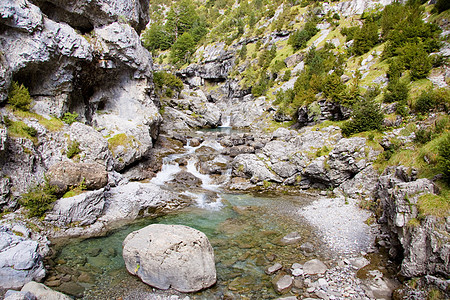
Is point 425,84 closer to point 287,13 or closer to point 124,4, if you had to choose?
point 124,4

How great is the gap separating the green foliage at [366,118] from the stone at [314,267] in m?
13.3

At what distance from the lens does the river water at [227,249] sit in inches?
320

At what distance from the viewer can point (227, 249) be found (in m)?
10.9

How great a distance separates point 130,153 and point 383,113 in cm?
2201

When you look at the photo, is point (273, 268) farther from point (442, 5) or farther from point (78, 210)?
point (442, 5)

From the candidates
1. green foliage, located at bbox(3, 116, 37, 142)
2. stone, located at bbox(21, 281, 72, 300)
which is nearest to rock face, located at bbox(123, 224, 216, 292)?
stone, located at bbox(21, 281, 72, 300)

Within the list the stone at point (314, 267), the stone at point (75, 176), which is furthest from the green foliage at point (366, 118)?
the stone at point (75, 176)

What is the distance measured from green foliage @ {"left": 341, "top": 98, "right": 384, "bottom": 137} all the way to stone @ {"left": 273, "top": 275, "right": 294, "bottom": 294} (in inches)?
581

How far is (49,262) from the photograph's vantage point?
30.3 ft

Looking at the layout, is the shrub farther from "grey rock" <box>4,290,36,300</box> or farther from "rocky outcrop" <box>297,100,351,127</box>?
"rocky outcrop" <box>297,100,351,127</box>

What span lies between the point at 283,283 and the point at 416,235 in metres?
5.03

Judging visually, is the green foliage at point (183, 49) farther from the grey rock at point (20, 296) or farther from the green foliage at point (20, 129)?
the grey rock at point (20, 296)

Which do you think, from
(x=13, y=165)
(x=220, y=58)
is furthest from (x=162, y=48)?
(x=13, y=165)

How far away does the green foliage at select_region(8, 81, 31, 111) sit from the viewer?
1412 centimetres
